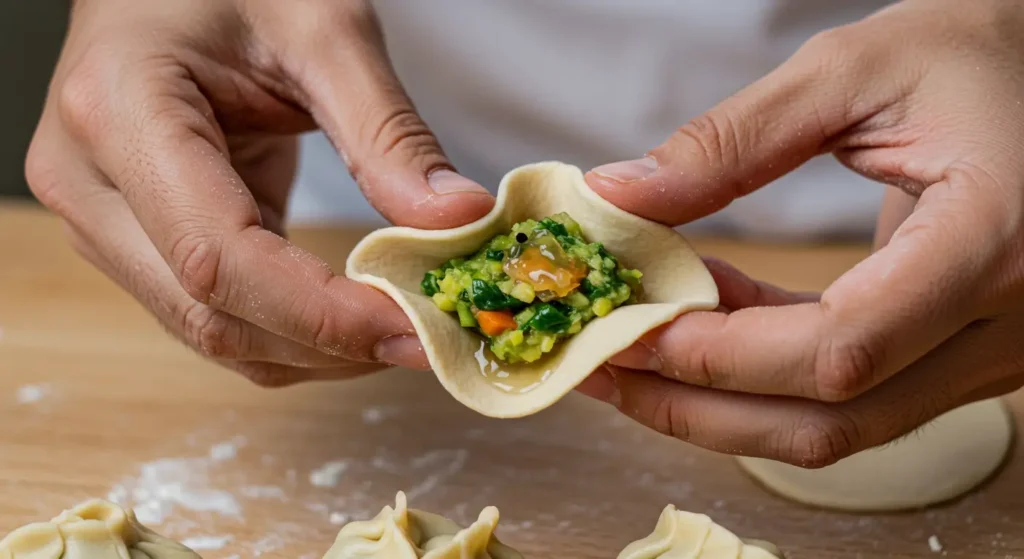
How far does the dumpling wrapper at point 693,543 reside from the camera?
1.56 m

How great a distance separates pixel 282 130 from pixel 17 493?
992 millimetres

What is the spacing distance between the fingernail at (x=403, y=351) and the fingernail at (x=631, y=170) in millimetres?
428

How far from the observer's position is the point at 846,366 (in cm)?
136

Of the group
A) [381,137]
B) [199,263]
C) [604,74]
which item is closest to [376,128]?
[381,137]

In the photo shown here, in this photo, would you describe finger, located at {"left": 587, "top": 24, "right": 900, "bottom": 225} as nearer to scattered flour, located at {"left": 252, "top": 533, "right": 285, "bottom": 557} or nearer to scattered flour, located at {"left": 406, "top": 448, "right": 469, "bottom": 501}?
scattered flour, located at {"left": 406, "top": 448, "right": 469, "bottom": 501}

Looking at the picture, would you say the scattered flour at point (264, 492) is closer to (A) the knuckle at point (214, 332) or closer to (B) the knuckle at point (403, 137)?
(A) the knuckle at point (214, 332)

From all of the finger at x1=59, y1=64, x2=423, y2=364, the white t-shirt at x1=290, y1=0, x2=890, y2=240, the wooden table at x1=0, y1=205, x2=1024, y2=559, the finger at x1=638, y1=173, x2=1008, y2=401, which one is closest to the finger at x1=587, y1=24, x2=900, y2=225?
the finger at x1=638, y1=173, x2=1008, y2=401

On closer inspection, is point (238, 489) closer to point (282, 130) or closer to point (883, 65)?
point (282, 130)

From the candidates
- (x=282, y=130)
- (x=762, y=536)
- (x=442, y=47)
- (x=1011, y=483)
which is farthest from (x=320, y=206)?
(x=1011, y=483)

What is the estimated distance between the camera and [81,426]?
2.21 meters

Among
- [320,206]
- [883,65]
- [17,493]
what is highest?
[883,65]

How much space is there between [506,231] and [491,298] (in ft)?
0.66

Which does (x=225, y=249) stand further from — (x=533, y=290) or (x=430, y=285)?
(x=533, y=290)

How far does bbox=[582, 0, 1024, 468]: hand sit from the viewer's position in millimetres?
1376
